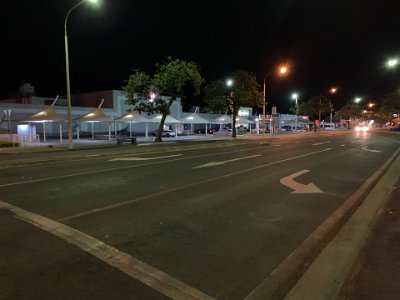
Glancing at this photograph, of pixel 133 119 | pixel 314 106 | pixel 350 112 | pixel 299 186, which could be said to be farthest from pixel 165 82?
pixel 350 112

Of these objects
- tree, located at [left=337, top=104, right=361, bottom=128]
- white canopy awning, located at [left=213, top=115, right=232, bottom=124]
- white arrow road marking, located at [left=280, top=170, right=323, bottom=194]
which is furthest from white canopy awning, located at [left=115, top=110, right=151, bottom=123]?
tree, located at [left=337, top=104, right=361, bottom=128]

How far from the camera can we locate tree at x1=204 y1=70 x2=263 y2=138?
4444 cm

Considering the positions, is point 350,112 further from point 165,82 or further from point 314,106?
point 165,82

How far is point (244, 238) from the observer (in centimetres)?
593

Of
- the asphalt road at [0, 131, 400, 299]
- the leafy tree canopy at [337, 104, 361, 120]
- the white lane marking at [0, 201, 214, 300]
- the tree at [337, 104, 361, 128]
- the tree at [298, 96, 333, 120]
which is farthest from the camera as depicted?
the leafy tree canopy at [337, 104, 361, 120]

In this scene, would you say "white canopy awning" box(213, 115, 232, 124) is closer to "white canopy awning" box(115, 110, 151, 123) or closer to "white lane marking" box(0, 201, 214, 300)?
"white canopy awning" box(115, 110, 151, 123)

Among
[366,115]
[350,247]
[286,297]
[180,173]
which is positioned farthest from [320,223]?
[366,115]

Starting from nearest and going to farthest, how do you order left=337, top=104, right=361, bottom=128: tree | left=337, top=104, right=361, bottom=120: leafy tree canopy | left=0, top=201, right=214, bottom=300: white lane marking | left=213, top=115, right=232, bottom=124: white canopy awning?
left=0, top=201, right=214, bottom=300: white lane marking
left=213, top=115, right=232, bottom=124: white canopy awning
left=337, top=104, right=361, bottom=128: tree
left=337, top=104, right=361, bottom=120: leafy tree canopy

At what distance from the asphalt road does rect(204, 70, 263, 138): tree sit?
32.9 m

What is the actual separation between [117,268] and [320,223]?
13.5 feet

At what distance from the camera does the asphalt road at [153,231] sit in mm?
4191

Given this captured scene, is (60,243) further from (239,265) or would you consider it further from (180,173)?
(180,173)

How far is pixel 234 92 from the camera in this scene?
4469 cm

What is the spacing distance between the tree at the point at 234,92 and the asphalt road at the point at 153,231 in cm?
3291
